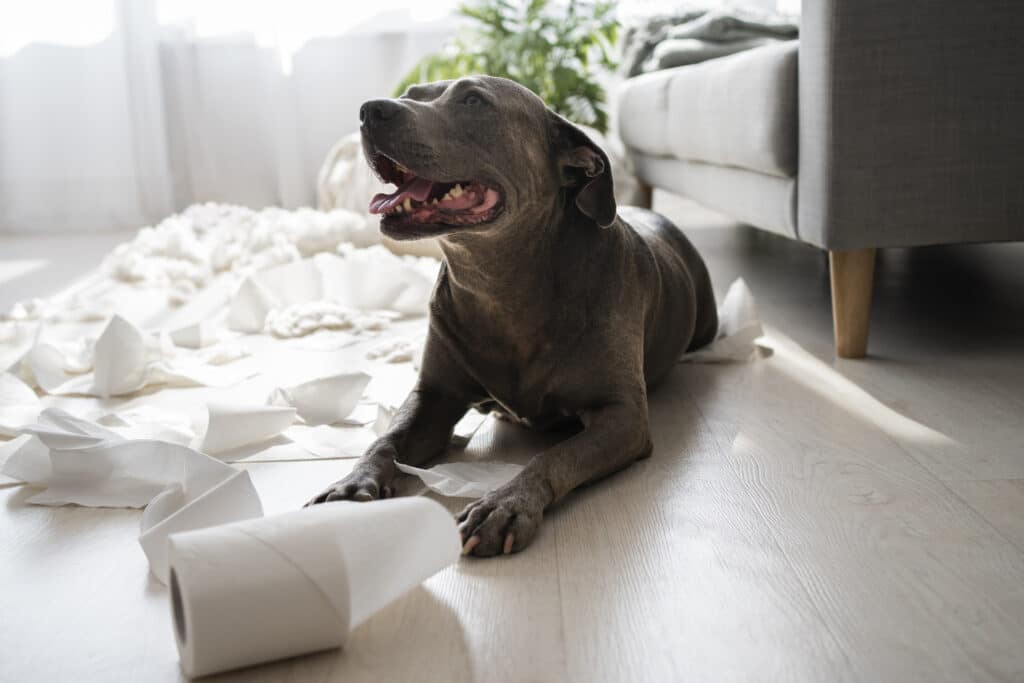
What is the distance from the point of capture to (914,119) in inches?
83.0

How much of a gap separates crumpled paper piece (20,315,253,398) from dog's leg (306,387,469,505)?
2.39 feet

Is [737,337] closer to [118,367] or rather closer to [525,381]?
[525,381]

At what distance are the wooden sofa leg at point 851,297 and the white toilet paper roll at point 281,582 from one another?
4.80 feet

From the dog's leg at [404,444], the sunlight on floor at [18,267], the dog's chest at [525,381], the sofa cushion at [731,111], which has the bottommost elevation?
the sunlight on floor at [18,267]

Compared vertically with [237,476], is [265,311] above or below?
below

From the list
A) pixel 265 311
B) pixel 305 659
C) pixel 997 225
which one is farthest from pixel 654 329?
pixel 265 311

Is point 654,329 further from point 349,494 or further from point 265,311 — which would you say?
point 265,311

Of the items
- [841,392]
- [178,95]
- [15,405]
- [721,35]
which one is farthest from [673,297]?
[178,95]

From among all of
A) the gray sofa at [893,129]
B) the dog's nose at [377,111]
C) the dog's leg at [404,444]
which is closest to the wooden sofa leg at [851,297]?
the gray sofa at [893,129]

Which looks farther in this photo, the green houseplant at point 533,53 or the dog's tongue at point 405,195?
the green houseplant at point 533,53

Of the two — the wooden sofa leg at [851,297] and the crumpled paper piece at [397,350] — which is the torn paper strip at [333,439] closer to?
the crumpled paper piece at [397,350]

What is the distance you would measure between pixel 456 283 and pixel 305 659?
0.79 m

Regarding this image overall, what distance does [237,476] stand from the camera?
1.35 metres

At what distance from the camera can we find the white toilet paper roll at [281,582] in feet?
3.32
